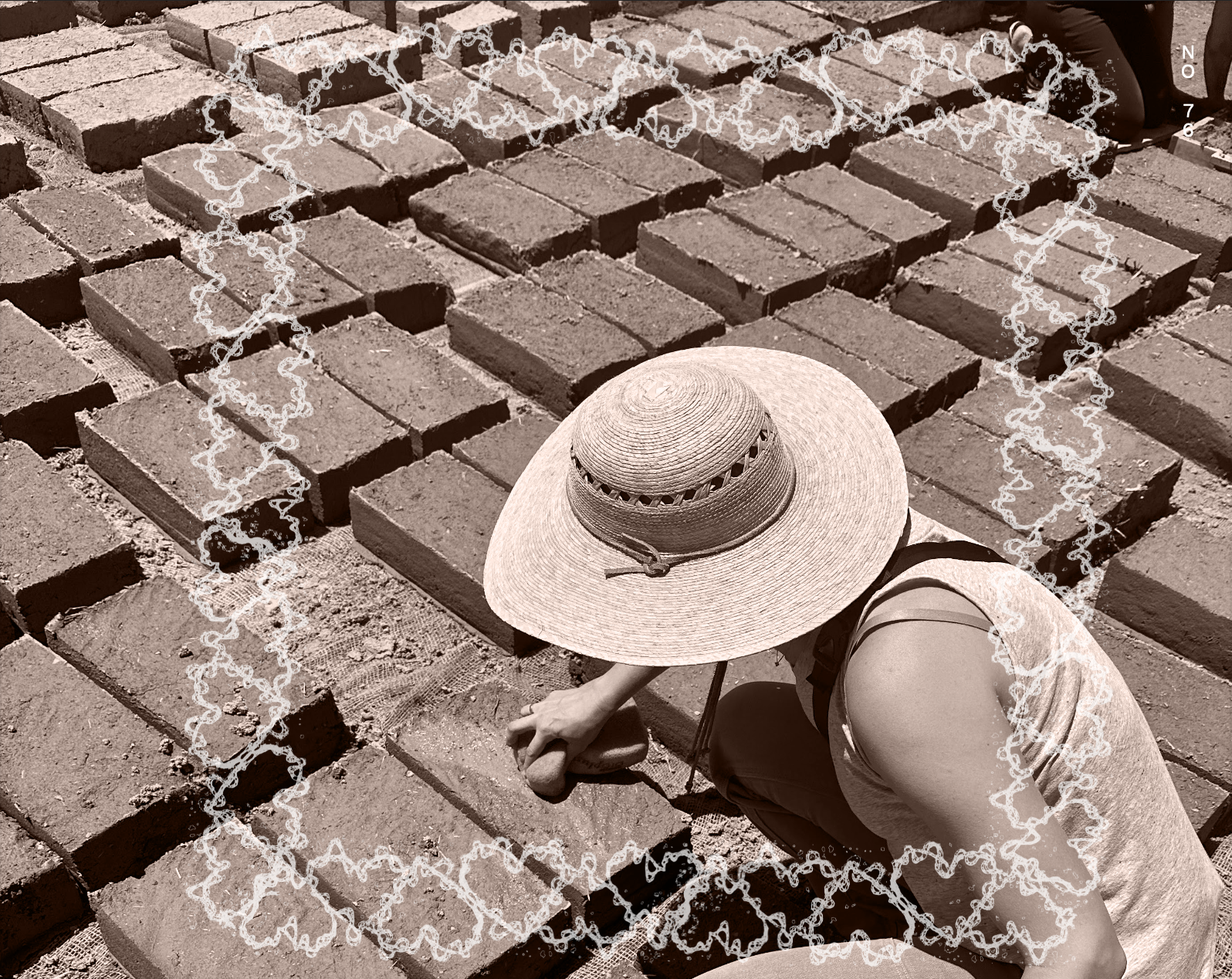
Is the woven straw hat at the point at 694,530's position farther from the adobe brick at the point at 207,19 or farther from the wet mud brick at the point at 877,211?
the adobe brick at the point at 207,19

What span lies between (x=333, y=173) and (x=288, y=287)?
816mm

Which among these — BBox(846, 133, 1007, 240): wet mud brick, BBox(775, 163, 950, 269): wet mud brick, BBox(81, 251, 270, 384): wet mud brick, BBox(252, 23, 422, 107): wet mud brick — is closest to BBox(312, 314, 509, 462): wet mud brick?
BBox(81, 251, 270, 384): wet mud brick

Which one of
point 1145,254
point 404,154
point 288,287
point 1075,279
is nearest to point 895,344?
point 1075,279

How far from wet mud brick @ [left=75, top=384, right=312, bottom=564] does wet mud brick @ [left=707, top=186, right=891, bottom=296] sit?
2015 mm

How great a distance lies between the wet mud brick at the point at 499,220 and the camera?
4.56 metres

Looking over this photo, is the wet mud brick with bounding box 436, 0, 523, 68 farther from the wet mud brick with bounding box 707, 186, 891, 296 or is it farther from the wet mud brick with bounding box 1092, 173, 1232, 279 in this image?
the wet mud brick with bounding box 1092, 173, 1232, 279

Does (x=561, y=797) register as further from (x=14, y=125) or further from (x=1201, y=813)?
(x=14, y=125)

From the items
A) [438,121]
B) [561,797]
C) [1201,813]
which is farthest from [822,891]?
[438,121]

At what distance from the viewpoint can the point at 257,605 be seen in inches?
135

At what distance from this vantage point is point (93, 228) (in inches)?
175

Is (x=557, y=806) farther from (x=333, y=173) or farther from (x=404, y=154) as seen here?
(x=404, y=154)

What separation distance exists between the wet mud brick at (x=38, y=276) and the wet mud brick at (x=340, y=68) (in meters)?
1.50

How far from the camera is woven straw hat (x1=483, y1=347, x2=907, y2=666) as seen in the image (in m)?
1.76

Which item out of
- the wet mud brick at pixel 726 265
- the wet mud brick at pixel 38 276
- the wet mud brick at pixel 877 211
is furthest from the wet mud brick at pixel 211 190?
the wet mud brick at pixel 877 211
